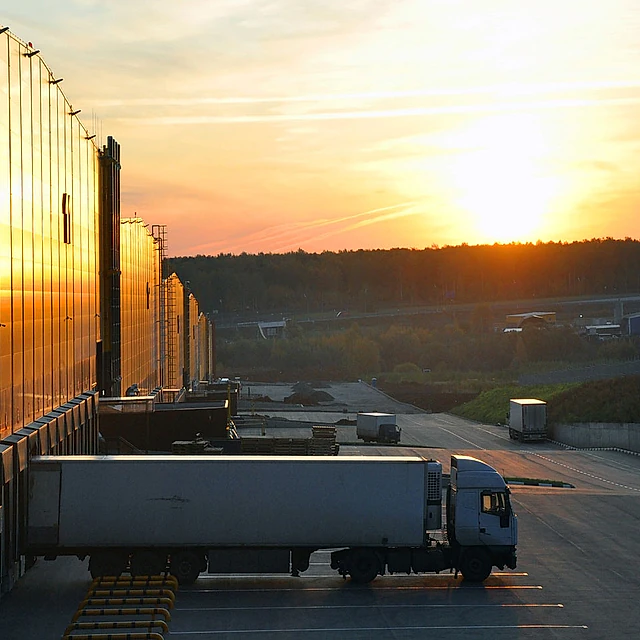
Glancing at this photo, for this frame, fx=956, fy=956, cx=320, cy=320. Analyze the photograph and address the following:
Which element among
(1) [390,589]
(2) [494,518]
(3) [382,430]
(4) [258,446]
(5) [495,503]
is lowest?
(3) [382,430]

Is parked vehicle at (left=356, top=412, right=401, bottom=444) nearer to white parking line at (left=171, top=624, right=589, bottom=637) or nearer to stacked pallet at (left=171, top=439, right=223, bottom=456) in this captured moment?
stacked pallet at (left=171, top=439, right=223, bottom=456)

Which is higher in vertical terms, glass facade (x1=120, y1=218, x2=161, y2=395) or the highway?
glass facade (x1=120, y1=218, x2=161, y2=395)

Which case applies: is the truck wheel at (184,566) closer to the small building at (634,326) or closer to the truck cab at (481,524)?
the truck cab at (481,524)

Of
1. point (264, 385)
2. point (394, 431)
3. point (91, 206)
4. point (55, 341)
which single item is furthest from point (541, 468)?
point (264, 385)

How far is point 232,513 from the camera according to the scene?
22219 mm

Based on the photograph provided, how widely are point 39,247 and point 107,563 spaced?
9.57m

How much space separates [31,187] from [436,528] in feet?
46.4

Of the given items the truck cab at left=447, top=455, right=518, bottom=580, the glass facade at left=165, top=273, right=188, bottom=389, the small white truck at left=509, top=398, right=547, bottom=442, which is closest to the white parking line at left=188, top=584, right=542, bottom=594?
the truck cab at left=447, top=455, right=518, bottom=580

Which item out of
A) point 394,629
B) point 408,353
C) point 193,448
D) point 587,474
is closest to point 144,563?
point 394,629

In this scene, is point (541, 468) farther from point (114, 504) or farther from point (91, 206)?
point (114, 504)

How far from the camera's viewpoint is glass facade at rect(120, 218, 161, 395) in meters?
50.0

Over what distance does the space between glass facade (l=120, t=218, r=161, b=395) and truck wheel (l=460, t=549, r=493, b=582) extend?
28.2 m

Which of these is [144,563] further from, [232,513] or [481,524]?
[481,524]

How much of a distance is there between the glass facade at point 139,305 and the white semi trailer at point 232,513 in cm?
2596
